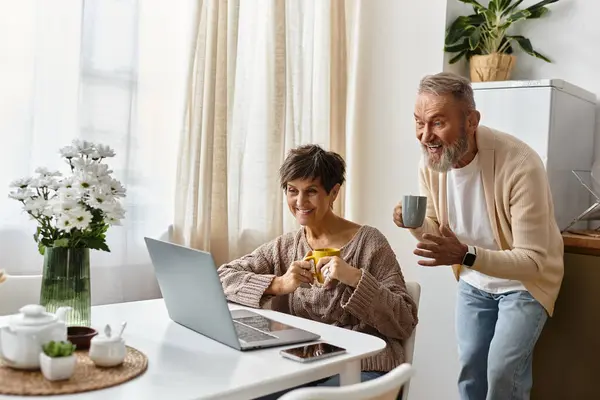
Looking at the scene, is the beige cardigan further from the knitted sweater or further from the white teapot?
the white teapot

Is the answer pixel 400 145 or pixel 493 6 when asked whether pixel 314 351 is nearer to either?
pixel 400 145

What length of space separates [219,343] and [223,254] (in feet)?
4.32

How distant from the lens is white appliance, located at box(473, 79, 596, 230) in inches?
115

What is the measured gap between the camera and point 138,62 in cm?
274

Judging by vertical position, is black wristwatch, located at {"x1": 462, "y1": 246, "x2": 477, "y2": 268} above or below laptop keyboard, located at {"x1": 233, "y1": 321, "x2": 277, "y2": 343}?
above

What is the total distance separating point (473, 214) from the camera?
8.04 feet

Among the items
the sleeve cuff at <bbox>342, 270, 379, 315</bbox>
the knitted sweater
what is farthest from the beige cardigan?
the sleeve cuff at <bbox>342, 270, 379, 315</bbox>

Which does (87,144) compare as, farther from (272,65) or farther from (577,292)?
(577,292)

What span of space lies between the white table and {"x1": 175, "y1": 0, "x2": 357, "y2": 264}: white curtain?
1.00 metres

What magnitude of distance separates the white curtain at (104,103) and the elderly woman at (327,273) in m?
0.64

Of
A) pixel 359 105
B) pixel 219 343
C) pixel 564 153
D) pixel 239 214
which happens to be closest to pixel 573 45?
pixel 564 153

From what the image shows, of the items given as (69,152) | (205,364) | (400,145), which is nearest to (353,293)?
(205,364)

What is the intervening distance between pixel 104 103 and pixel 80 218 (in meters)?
1.10

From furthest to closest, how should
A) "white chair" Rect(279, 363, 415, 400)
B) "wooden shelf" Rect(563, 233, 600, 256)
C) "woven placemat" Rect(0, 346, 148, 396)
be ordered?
"wooden shelf" Rect(563, 233, 600, 256) → "woven placemat" Rect(0, 346, 148, 396) → "white chair" Rect(279, 363, 415, 400)
